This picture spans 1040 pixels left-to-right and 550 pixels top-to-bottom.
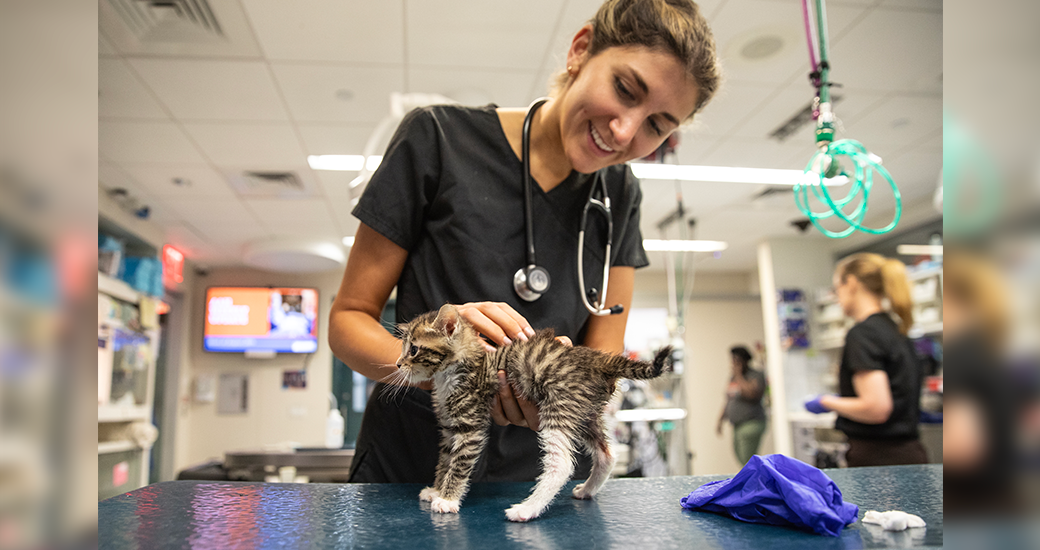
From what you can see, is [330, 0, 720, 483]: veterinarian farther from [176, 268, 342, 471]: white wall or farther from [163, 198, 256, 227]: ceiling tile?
[176, 268, 342, 471]: white wall

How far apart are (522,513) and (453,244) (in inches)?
22.7

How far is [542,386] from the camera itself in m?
0.89

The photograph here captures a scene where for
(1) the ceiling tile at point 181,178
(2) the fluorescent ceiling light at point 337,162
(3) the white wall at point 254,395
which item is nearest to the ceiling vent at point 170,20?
(2) the fluorescent ceiling light at point 337,162

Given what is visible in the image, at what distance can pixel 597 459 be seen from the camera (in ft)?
3.15

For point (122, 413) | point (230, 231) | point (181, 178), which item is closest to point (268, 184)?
point (181, 178)

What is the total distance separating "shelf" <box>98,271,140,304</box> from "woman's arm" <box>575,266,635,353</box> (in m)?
4.53

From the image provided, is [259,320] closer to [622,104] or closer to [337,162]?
[337,162]

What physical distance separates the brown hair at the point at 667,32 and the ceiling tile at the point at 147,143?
3.74m

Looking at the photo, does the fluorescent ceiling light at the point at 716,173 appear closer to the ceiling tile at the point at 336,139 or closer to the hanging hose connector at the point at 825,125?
the ceiling tile at the point at 336,139

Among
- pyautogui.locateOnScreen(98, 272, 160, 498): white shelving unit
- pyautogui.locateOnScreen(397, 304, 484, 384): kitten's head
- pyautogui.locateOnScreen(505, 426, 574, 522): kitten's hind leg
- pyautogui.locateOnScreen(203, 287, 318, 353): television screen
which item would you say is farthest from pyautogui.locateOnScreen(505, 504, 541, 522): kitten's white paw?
pyautogui.locateOnScreen(203, 287, 318, 353): television screen

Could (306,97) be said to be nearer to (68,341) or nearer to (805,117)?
(805,117)

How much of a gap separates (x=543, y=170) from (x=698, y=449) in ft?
26.2

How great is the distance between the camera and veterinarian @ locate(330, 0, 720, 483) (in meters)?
1.11

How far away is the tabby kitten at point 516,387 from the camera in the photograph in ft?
2.84
